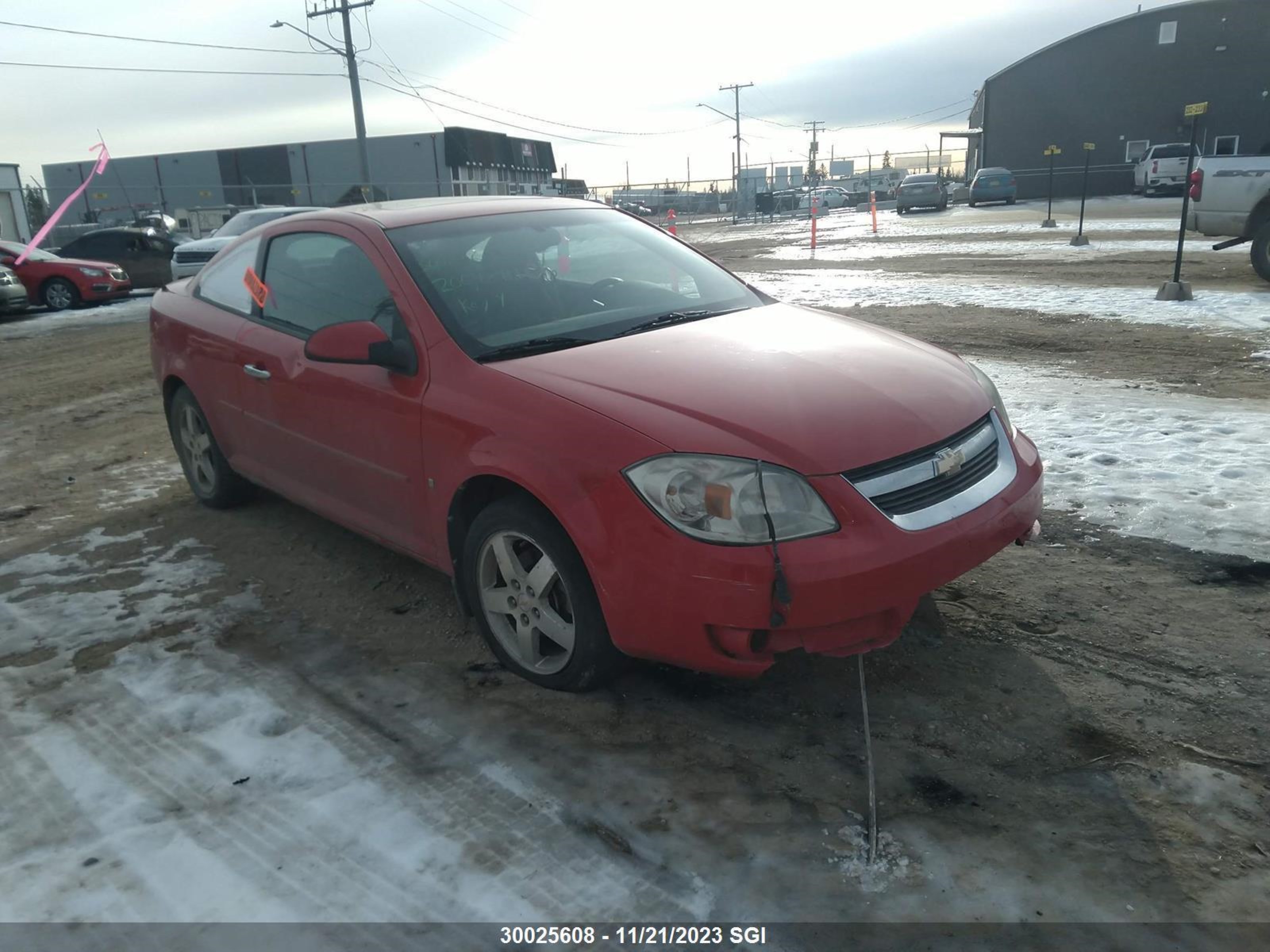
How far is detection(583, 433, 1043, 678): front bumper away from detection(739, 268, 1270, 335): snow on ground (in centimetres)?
526

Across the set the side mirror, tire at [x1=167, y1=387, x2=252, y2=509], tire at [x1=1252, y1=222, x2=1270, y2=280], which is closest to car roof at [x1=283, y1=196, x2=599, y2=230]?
the side mirror

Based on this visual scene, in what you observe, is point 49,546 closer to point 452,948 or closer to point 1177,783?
point 452,948

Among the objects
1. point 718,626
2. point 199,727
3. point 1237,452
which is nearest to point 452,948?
point 718,626

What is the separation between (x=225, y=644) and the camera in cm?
367

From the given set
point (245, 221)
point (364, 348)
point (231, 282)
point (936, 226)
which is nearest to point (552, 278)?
point (364, 348)

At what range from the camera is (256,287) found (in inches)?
178

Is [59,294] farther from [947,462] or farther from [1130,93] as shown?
[1130,93]

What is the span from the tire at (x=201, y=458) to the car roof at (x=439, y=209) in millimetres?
1433

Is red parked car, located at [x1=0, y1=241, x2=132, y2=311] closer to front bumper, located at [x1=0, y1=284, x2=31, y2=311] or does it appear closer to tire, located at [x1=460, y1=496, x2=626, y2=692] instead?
front bumper, located at [x1=0, y1=284, x2=31, y2=311]

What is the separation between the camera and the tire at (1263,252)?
11328mm

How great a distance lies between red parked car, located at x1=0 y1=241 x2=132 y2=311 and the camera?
1662 cm

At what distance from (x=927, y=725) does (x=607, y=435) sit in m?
1.33

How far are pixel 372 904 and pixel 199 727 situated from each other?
115 centimetres

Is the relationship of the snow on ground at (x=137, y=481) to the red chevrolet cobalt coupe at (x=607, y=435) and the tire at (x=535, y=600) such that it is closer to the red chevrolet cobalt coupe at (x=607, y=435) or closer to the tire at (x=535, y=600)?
the red chevrolet cobalt coupe at (x=607, y=435)
